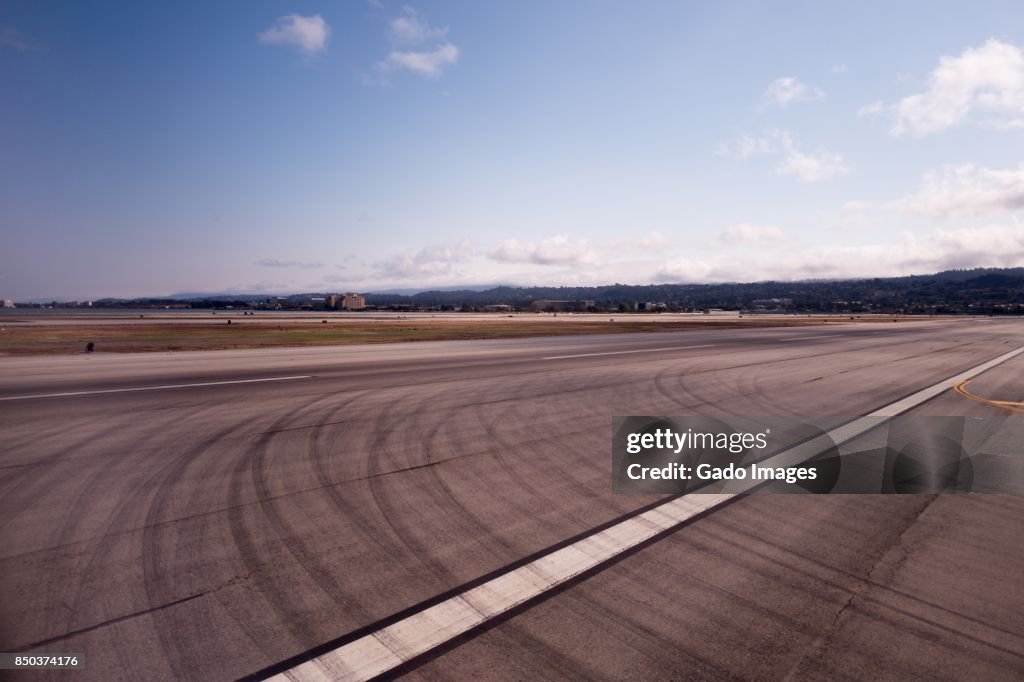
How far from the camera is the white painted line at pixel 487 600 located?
3.09m

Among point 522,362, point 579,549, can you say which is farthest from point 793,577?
point 522,362

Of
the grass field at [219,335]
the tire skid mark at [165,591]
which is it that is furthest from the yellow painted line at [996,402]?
the grass field at [219,335]

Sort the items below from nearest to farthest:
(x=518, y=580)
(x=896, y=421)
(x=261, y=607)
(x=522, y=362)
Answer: (x=261, y=607), (x=518, y=580), (x=896, y=421), (x=522, y=362)

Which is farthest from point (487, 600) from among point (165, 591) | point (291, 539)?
point (165, 591)

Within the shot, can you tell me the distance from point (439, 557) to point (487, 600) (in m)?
0.80

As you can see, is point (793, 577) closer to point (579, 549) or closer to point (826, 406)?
point (579, 549)

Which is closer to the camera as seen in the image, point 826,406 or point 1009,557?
point 1009,557

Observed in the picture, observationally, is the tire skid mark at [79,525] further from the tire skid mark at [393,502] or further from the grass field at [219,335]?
the grass field at [219,335]

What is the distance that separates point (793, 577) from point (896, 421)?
25.5 feet

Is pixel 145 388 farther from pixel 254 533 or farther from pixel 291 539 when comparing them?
pixel 291 539

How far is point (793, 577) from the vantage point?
4.19 meters

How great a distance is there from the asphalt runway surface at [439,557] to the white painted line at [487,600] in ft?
0.46

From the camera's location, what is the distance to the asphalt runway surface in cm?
324

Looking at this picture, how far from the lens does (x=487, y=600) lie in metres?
3.75
